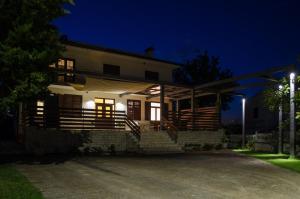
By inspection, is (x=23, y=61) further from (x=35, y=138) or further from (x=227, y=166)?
(x=227, y=166)

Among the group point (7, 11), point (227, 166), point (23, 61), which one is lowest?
point (227, 166)

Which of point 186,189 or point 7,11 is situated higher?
point 7,11

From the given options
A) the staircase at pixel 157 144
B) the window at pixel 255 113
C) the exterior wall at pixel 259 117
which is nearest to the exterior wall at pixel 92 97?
the staircase at pixel 157 144

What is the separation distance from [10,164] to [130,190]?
5.86m

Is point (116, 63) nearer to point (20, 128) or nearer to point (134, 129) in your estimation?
point (134, 129)

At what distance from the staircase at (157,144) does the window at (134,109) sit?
6.34 metres

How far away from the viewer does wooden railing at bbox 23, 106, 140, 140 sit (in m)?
18.2

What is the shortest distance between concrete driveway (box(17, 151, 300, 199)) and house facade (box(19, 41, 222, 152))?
478 cm

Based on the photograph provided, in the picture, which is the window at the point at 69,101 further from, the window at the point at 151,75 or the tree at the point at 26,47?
the tree at the point at 26,47

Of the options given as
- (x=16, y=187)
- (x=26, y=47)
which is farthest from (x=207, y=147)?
(x=16, y=187)

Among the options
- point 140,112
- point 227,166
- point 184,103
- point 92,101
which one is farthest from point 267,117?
point 227,166

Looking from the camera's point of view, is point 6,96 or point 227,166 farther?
point 227,166

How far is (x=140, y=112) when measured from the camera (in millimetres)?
29703

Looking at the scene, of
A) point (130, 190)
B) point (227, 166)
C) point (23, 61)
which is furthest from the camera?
point (227, 166)
